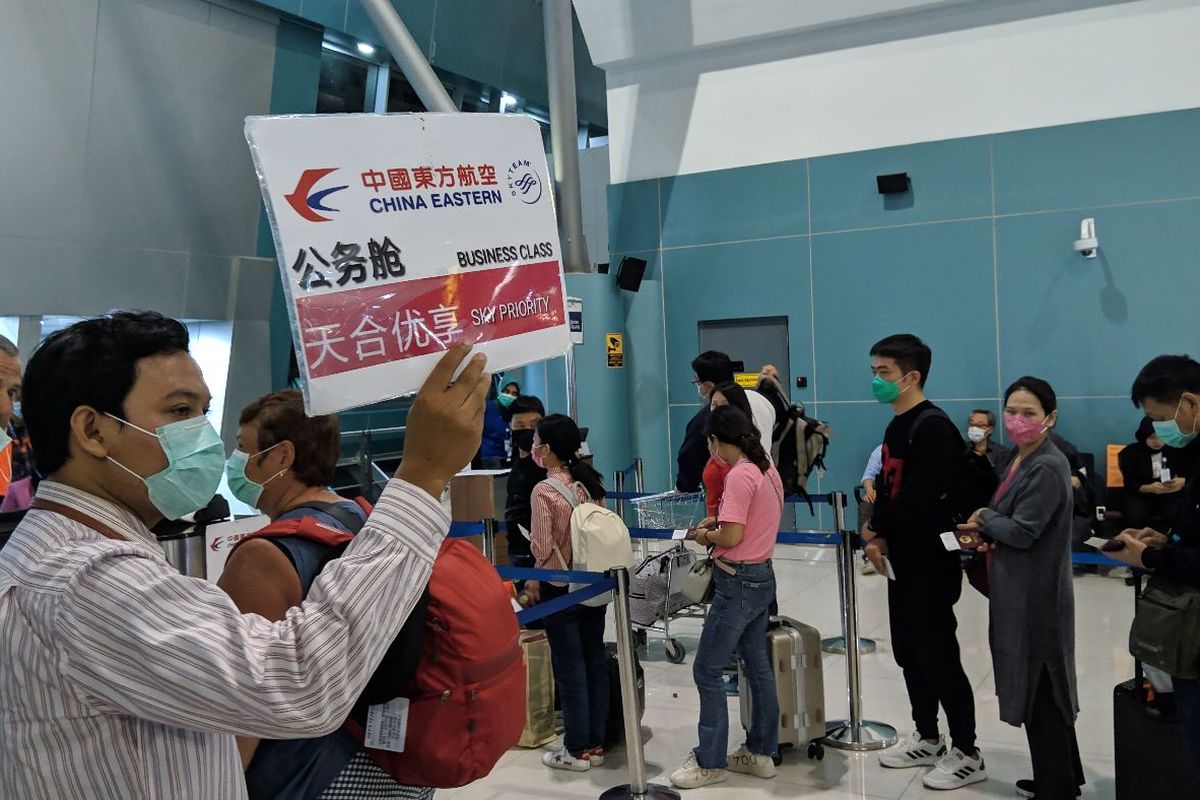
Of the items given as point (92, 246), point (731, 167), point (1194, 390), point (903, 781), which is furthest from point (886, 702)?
point (92, 246)

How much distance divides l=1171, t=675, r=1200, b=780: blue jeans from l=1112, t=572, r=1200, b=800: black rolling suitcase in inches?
18.4

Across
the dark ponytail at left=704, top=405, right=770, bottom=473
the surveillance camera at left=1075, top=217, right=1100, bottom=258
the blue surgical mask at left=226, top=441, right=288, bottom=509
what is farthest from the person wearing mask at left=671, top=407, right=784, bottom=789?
the surveillance camera at left=1075, top=217, right=1100, bottom=258

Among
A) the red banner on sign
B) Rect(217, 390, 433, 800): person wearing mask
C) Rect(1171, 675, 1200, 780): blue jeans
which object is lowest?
Rect(1171, 675, 1200, 780): blue jeans

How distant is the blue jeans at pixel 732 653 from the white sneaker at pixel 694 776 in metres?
0.03

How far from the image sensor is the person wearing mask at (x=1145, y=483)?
8086 mm

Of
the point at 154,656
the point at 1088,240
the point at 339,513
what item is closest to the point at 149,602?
the point at 154,656

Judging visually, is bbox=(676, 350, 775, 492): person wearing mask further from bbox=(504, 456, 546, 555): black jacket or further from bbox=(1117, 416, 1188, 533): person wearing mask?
bbox=(1117, 416, 1188, 533): person wearing mask

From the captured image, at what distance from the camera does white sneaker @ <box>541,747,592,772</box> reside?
5.01m

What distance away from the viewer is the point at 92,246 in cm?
945

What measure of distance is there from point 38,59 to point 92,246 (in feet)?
5.63

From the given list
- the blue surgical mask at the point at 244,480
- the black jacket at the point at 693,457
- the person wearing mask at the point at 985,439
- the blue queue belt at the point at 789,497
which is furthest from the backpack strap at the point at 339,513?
the person wearing mask at the point at 985,439

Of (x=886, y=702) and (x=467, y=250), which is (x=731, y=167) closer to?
(x=886, y=702)

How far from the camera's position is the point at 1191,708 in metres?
3.25

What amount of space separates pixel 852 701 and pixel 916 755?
1.46 feet
